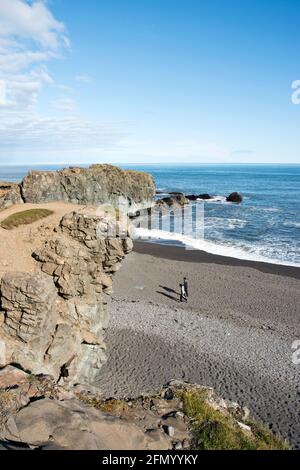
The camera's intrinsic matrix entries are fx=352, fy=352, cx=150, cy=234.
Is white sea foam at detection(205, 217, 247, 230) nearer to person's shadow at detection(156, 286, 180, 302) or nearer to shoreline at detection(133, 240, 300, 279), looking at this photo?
shoreline at detection(133, 240, 300, 279)

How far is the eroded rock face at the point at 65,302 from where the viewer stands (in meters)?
14.7

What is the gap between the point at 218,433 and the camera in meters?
8.88

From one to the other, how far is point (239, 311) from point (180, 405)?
17844 millimetres

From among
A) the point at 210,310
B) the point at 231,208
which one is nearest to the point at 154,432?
the point at 210,310

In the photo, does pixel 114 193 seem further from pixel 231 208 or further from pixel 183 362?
pixel 183 362

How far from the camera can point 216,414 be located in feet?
32.4

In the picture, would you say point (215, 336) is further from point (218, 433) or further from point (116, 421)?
point (116, 421)

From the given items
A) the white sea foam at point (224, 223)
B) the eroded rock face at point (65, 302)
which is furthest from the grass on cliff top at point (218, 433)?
the white sea foam at point (224, 223)

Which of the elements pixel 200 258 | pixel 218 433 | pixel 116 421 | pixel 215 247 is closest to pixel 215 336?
pixel 218 433

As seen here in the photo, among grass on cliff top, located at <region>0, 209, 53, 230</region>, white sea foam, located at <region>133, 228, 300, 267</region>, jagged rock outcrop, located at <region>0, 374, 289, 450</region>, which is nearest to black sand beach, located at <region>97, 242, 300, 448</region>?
white sea foam, located at <region>133, 228, 300, 267</region>

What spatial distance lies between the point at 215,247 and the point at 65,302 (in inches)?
1274

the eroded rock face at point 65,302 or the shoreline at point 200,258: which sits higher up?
the eroded rock face at point 65,302

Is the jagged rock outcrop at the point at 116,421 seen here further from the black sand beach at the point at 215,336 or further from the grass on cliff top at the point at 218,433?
the black sand beach at the point at 215,336

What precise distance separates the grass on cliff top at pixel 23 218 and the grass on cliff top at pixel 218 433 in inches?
545
